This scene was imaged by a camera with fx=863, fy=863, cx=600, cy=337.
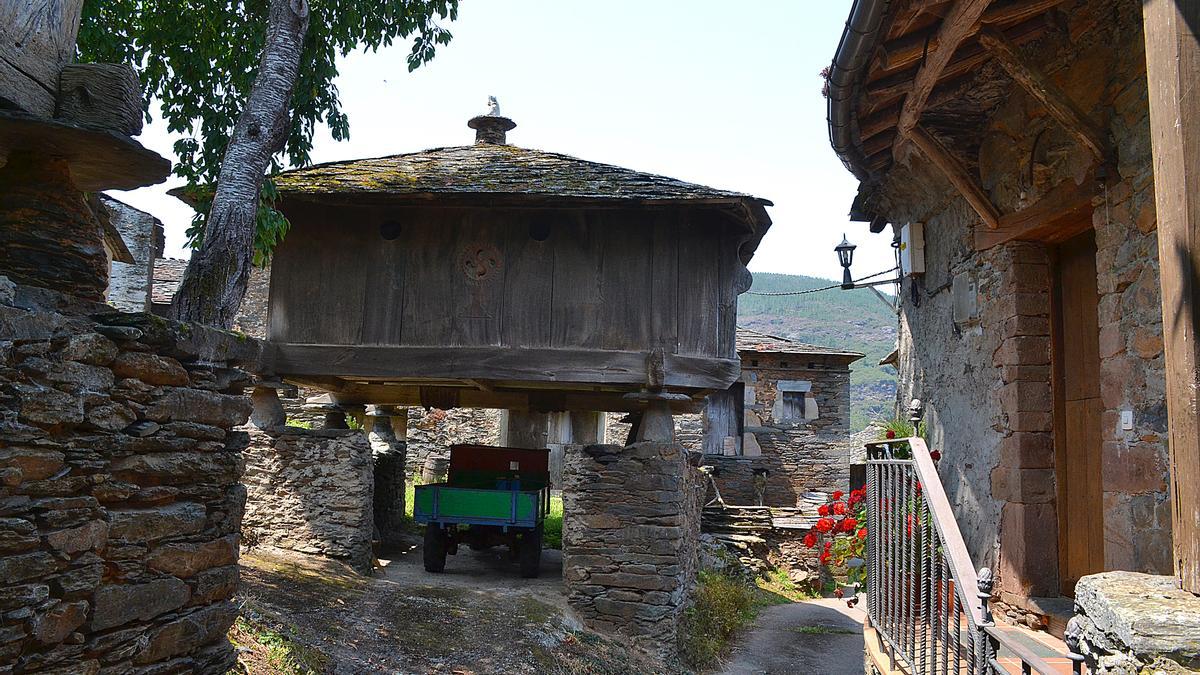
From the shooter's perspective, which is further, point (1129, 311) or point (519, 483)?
point (519, 483)

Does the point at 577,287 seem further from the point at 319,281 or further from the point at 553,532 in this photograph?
the point at 553,532

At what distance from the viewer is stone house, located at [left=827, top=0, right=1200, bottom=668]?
4.06m

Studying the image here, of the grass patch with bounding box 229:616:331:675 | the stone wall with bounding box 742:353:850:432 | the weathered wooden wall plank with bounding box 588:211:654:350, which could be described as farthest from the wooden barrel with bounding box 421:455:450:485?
the grass patch with bounding box 229:616:331:675

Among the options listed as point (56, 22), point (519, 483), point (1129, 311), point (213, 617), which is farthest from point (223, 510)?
point (519, 483)

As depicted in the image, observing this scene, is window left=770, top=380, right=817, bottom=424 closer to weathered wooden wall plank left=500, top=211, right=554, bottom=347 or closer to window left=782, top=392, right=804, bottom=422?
window left=782, top=392, right=804, bottom=422

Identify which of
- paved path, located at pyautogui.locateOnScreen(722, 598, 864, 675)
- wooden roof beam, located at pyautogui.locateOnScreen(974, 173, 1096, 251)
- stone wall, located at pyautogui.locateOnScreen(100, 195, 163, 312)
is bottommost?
paved path, located at pyautogui.locateOnScreen(722, 598, 864, 675)

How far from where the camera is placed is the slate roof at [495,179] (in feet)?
25.3

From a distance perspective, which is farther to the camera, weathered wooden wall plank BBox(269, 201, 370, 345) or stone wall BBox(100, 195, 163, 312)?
stone wall BBox(100, 195, 163, 312)

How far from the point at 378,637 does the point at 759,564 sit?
7482 millimetres

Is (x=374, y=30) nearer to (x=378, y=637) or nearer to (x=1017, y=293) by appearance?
(x=378, y=637)

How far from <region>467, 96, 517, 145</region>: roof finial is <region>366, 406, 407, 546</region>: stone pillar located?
451 centimetres

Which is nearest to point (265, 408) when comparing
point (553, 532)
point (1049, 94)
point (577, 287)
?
point (577, 287)

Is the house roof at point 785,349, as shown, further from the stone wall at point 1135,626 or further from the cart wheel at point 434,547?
the stone wall at point 1135,626

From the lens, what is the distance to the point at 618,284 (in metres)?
8.12
